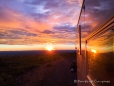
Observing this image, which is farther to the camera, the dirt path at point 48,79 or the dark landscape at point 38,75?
the dark landscape at point 38,75

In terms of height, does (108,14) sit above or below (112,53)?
above

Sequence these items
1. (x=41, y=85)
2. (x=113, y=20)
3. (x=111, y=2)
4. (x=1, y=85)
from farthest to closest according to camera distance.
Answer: (x=1, y=85), (x=41, y=85), (x=111, y=2), (x=113, y=20)

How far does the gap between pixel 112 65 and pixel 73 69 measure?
880 centimetres

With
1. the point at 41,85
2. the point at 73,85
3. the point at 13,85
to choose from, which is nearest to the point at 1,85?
the point at 13,85

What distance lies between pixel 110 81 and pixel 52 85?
8.76m

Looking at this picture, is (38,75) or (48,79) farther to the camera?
(38,75)

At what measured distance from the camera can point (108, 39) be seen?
148 centimetres

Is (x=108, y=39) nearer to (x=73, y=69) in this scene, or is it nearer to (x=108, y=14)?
(x=108, y=14)

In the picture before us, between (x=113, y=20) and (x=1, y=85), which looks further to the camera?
(x=1, y=85)

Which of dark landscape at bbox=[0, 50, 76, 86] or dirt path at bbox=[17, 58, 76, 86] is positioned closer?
dirt path at bbox=[17, 58, 76, 86]

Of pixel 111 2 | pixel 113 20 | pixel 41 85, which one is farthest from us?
pixel 41 85

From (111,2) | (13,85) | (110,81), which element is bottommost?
(13,85)

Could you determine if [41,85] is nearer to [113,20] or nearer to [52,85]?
[52,85]

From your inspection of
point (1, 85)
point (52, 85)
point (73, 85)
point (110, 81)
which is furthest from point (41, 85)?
point (110, 81)
